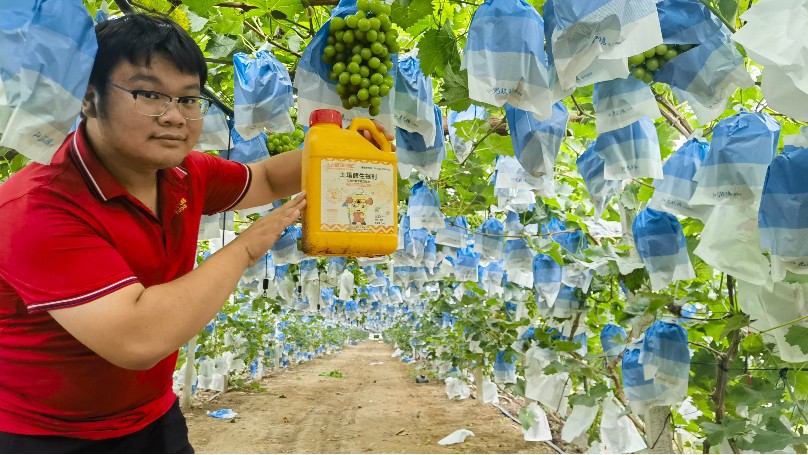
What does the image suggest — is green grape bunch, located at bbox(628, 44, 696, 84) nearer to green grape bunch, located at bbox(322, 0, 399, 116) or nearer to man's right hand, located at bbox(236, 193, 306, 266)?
green grape bunch, located at bbox(322, 0, 399, 116)

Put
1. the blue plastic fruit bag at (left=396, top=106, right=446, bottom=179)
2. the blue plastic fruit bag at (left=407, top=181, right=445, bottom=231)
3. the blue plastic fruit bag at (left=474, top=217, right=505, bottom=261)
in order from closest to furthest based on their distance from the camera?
the blue plastic fruit bag at (left=396, top=106, right=446, bottom=179) < the blue plastic fruit bag at (left=407, top=181, right=445, bottom=231) < the blue plastic fruit bag at (left=474, top=217, right=505, bottom=261)

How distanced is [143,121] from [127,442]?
3.34 feet

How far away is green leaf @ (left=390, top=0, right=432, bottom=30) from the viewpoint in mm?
1956

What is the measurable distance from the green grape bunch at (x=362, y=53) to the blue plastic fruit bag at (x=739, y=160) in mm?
1300

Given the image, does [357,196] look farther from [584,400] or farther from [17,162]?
[584,400]

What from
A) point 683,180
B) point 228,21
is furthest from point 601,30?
point 228,21

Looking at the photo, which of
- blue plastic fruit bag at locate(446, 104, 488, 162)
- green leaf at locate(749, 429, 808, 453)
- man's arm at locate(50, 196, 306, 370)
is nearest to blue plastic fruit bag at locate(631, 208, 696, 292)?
green leaf at locate(749, 429, 808, 453)

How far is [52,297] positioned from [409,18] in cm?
141

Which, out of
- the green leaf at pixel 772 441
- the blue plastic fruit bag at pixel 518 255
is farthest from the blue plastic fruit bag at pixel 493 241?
the green leaf at pixel 772 441

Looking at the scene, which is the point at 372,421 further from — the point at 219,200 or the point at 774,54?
the point at 774,54

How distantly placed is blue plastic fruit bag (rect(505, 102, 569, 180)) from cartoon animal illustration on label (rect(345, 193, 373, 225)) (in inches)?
38.7

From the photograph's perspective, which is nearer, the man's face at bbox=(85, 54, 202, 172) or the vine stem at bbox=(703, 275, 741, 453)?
the man's face at bbox=(85, 54, 202, 172)

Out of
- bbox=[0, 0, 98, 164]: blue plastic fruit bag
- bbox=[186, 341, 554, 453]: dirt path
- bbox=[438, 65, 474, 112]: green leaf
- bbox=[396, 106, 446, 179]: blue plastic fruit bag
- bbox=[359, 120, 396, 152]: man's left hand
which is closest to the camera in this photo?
bbox=[0, 0, 98, 164]: blue plastic fruit bag

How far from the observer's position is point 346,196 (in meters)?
1.65
